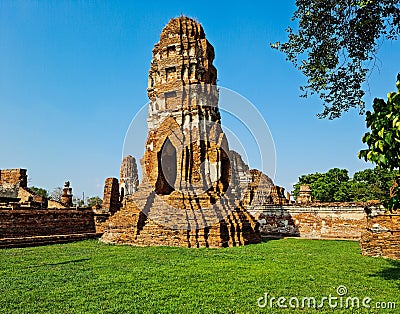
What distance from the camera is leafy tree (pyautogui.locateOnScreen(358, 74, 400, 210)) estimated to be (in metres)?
3.67

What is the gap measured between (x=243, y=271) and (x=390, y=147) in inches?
170

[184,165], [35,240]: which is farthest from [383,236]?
[35,240]

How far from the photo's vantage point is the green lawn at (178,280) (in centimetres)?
478

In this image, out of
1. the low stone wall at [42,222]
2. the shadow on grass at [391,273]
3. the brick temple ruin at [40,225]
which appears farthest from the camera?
the low stone wall at [42,222]

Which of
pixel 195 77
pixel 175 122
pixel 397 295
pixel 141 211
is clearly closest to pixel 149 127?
pixel 175 122

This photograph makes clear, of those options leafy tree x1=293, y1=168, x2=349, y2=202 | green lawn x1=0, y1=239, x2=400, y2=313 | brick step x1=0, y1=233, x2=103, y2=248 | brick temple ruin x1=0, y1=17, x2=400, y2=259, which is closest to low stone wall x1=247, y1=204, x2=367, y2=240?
brick temple ruin x1=0, y1=17, x2=400, y2=259

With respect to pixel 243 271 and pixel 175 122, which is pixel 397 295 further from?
pixel 175 122

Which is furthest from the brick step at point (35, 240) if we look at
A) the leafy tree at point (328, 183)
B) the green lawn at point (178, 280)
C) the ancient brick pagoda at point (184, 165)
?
the leafy tree at point (328, 183)

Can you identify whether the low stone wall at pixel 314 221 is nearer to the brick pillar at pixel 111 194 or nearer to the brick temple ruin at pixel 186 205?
the brick temple ruin at pixel 186 205

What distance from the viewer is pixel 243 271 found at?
7.19 meters

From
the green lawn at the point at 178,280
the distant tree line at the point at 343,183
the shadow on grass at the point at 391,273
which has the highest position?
the distant tree line at the point at 343,183

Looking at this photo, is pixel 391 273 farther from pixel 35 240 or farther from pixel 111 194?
pixel 111 194

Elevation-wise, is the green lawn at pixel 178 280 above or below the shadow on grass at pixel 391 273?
above

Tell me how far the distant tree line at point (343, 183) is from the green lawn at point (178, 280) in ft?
111
